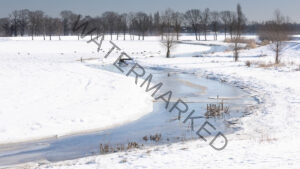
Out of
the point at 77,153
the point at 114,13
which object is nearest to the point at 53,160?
the point at 77,153

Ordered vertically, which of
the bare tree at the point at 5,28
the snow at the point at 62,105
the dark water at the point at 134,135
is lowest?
the dark water at the point at 134,135

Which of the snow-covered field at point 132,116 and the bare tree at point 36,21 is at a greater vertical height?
the bare tree at point 36,21

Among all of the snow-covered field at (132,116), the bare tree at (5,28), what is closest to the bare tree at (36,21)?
the bare tree at (5,28)

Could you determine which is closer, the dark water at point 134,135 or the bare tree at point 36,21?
the dark water at point 134,135

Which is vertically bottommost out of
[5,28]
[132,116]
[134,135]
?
[134,135]

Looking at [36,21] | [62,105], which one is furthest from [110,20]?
[62,105]

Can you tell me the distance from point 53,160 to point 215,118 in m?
6.96

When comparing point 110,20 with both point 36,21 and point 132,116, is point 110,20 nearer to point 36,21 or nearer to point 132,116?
point 36,21

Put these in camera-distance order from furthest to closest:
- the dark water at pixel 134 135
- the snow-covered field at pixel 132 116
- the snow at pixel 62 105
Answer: the snow at pixel 62 105
the dark water at pixel 134 135
the snow-covered field at pixel 132 116

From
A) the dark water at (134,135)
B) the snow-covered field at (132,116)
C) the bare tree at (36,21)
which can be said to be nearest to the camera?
the snow-covered field at (132,116)

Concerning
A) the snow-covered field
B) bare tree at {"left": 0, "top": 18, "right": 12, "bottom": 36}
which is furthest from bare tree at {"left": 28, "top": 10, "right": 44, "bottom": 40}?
the snow-covered field

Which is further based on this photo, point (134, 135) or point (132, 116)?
→ point (132, 116)

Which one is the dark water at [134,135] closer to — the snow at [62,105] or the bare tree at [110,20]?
the snow at [62,105]

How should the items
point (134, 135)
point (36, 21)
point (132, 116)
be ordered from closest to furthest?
point (134, 135), point (132, 116), point (36, 21)
